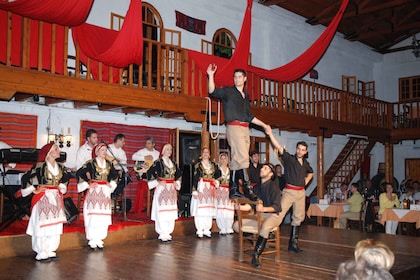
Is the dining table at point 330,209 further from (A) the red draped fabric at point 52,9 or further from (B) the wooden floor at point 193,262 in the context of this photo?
(A) the red draped fabric at point 52,9

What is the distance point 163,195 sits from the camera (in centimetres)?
726

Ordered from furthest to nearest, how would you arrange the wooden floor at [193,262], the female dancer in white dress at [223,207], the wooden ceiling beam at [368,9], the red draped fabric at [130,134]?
the wooden ceiling beam at [368,9], the red draped fabric at [130,134], the female dancer in white dress at [223,207], the wooden floor at [193,262]

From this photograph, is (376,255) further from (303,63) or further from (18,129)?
(18,129)

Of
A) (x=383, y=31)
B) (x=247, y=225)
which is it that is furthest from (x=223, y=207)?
(x=383, y=31)

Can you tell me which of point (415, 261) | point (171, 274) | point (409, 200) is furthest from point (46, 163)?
point (409, 200)

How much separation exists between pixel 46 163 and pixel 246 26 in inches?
151

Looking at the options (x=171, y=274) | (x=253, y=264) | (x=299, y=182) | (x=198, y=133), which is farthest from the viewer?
(x=198, y=133)

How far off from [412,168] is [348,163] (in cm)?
351

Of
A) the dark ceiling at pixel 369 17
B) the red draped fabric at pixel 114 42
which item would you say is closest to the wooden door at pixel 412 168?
the dark ceiling at pixel 369 17

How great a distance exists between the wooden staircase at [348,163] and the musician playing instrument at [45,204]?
10.8m

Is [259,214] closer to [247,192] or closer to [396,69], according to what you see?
[247,192]

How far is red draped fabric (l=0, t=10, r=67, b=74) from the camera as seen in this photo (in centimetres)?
615

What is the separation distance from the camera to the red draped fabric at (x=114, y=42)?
6.46 meters

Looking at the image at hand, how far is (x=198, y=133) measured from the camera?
11.6m
